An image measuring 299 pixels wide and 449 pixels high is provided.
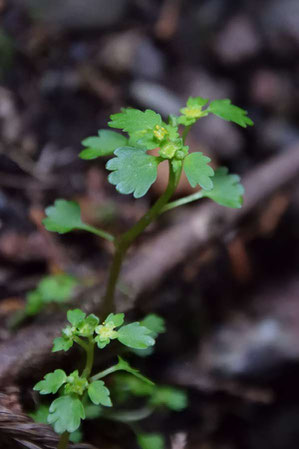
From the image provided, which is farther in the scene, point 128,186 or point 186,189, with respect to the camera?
point 186,189

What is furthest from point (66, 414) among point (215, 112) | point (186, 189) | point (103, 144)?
point (186, 189)

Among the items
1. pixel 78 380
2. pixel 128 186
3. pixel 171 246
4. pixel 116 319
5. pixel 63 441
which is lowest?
pixel 63 441

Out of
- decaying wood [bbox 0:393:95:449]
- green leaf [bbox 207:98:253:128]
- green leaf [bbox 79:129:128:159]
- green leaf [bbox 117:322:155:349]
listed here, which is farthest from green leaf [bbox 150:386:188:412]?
green leaf [bbox 207:98:253:128]

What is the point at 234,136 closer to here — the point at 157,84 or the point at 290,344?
the point at 157,84

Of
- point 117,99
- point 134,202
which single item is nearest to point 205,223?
point 134,202

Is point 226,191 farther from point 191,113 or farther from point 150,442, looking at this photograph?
point 150,442

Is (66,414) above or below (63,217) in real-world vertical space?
below
